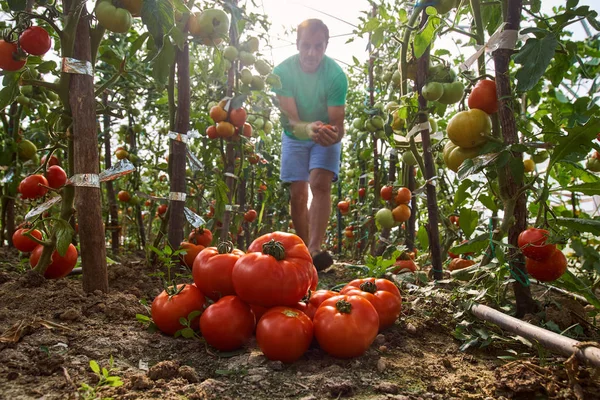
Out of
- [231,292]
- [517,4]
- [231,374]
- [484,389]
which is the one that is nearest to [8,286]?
[231,292]

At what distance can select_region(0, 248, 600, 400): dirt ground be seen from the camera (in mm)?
1020

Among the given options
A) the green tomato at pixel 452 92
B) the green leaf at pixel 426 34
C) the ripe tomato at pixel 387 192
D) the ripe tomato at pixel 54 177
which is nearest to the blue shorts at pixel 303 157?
the ripe tomato at pixel 387 192

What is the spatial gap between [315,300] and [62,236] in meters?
1.02

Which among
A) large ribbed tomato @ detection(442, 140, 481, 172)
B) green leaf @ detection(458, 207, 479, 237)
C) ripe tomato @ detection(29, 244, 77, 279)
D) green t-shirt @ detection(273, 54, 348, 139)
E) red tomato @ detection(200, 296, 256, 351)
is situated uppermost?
green t-shirt @ detection(273, 54, 348, 139)

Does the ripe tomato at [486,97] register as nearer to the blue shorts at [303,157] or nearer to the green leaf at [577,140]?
the green leaf at [577,140]

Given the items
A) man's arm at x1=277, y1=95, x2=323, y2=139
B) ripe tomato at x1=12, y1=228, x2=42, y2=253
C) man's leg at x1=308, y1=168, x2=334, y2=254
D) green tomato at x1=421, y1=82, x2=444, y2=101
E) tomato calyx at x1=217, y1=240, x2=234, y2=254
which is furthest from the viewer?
man's leg at x1=308, y1=168, x2=334, y2=254

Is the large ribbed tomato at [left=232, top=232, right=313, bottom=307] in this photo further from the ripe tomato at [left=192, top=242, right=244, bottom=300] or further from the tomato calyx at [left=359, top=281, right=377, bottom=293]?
the tomato calyx at [left=359, top=281, right=377, bottom=293]

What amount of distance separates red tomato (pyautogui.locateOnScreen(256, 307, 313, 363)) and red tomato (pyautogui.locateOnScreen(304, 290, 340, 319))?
14cm

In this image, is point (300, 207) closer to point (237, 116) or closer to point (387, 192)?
point (387, 192)

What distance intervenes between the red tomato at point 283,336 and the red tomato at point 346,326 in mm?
56

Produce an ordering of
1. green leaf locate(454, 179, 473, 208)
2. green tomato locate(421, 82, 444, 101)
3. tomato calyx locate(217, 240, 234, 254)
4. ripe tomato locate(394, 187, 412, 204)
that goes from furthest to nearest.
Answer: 1. ripe tomato locate(394, 187, 412, 204)
2. green tomato locate(421, 82, 444, 101)
3. green leaf locate(454, 179, 473, 208)
4. tomato calyx locate(217, 240, 234, 254)

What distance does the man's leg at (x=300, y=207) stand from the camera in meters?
3.83

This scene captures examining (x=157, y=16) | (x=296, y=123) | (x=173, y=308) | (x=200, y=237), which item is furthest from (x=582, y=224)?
(x=296, y=123)

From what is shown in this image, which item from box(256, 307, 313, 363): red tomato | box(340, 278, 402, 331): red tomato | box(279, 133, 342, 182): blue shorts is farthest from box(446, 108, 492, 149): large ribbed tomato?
box(279, 133, 342, 182): blue shorts
